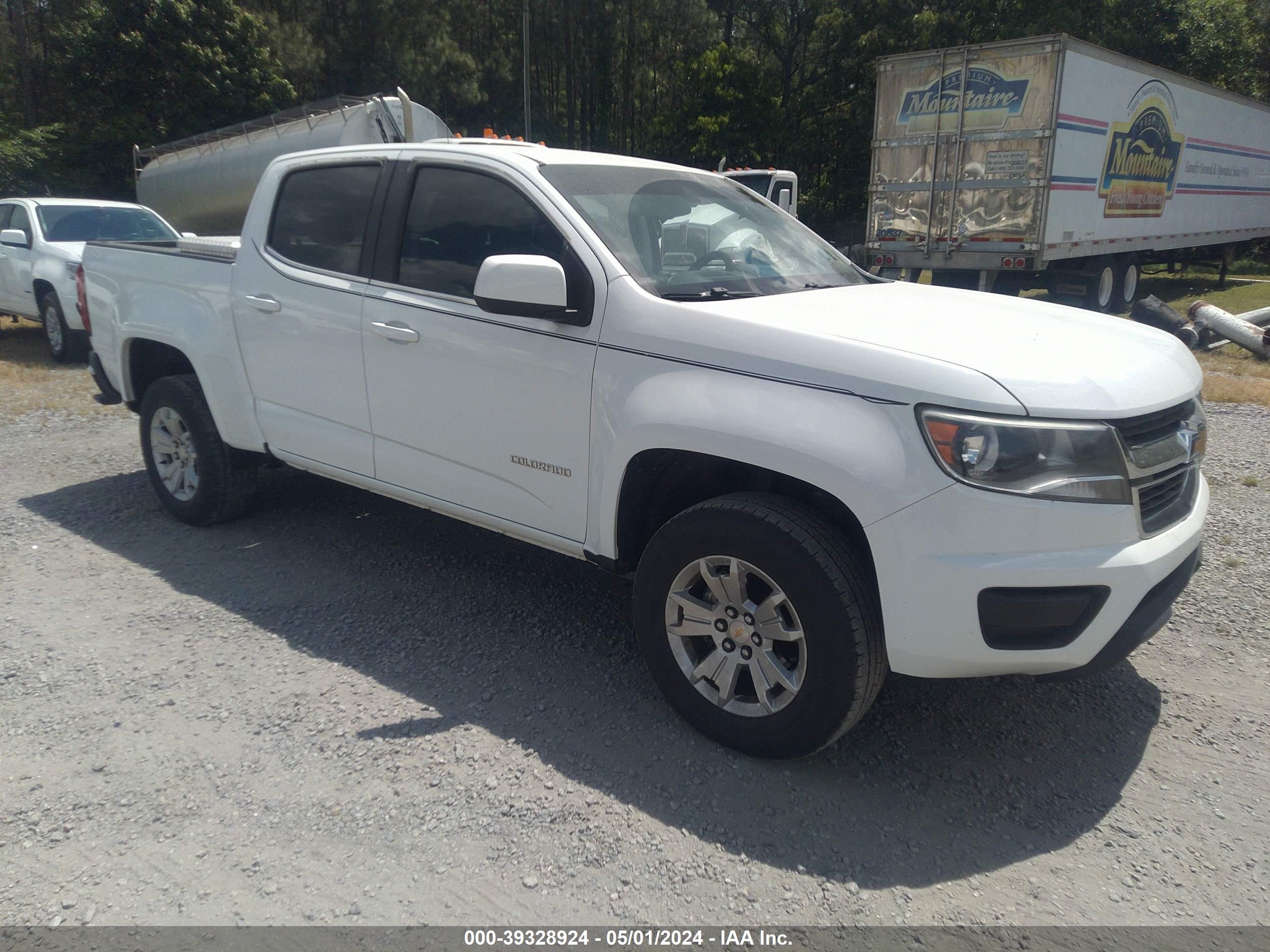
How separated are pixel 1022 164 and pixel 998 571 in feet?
37.8

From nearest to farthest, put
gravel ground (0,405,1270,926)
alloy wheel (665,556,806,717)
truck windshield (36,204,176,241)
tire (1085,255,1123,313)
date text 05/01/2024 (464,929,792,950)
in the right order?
date text 05/01/2024 (464,929,792,950) < gravel ground (0,405,1270,926) < alloy wheel (665,556,806,717) < truck windshield (36,204,176,241) < tire (1085,255,1123,313)

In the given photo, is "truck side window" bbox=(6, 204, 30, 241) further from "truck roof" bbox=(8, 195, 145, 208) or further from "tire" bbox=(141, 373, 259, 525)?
"tire" bbox=(141, 373, 259, 525)

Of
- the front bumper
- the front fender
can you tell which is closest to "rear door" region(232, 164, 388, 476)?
the front fender

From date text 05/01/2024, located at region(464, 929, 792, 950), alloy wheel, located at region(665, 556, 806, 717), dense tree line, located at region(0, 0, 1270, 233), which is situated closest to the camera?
Answer: date text 05/01/2024, located at region(464, 929, 792, 950)

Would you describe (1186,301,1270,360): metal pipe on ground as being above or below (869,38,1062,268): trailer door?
below

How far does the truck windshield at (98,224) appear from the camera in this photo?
11.0 meters

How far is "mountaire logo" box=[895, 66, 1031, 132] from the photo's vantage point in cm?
1254

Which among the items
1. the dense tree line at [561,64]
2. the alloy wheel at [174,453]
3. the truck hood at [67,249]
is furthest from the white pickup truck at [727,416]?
the dense tree line at [561,64]

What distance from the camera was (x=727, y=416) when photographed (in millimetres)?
3021

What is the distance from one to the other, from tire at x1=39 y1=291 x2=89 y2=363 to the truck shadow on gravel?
6.35 m

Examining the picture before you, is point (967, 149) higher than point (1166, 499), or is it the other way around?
point (967, 149)

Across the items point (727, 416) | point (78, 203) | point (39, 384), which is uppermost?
point (78, 203)

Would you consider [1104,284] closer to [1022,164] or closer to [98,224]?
[1022,164]

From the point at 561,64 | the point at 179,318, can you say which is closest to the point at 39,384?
the point at 179,318
